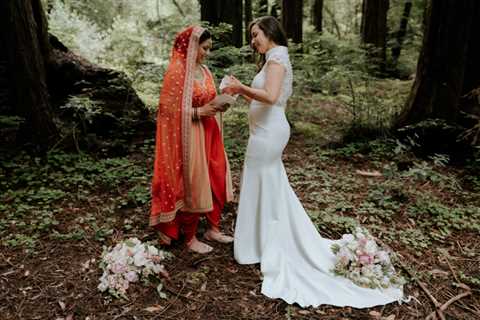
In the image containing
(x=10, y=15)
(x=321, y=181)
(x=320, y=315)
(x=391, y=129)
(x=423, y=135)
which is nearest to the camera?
(x=320, y=315)

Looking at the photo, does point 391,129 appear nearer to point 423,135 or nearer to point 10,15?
point 423,135

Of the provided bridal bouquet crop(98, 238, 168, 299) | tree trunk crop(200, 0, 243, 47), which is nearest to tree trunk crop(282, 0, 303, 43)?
tree trunk crop(200, 0, 243, 47)

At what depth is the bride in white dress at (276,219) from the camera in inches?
125

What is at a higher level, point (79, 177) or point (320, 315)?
point (79, 177)

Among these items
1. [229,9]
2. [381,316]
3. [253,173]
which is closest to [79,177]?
[253,173]

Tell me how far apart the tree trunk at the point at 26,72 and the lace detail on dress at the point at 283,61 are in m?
3.53

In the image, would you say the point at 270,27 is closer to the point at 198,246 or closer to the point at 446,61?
the point at 198,246

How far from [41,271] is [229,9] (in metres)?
6.24

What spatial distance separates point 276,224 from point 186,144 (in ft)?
3.55

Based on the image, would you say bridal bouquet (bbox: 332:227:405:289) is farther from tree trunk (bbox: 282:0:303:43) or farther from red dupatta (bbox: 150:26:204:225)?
tree trunk (bbox: 282:0:303:43)

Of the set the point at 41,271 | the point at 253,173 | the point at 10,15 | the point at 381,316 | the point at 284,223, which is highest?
the point at 10,15

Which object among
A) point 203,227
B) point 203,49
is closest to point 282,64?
point 203,49

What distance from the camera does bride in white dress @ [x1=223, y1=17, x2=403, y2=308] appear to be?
3.18m

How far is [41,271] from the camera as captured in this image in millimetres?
3383
